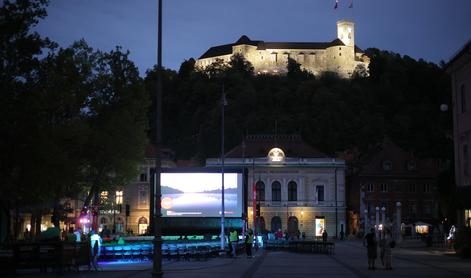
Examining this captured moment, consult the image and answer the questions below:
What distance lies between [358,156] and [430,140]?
63.8ft

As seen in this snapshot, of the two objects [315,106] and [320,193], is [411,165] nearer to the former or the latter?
[320,193]

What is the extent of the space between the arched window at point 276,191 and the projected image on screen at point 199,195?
31507mm

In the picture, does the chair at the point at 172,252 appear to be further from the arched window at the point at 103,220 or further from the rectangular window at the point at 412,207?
the rectangular window at the point at 412,207

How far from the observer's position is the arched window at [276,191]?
84750mm

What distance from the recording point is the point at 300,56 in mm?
186750

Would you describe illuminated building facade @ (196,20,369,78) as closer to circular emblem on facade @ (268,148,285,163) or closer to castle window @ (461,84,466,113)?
circular emblem on facade @ (268,148,285,163)

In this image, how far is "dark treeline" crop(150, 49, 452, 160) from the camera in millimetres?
120938

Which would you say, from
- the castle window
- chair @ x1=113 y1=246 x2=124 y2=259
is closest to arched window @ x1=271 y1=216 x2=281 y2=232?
the castle window

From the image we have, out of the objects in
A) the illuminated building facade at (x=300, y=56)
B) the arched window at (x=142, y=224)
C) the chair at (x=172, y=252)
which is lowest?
the chair at (x=172, y=252)

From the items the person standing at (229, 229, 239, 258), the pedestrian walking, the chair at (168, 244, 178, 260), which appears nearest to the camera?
the pedestrian walking

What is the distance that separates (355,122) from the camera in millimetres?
126812

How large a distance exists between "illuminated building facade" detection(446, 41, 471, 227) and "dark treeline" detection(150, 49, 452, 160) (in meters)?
60.0

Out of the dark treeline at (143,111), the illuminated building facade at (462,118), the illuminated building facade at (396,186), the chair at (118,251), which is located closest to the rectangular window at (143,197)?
the dark treeline at (143,111)

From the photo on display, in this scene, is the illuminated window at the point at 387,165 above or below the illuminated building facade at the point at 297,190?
above
